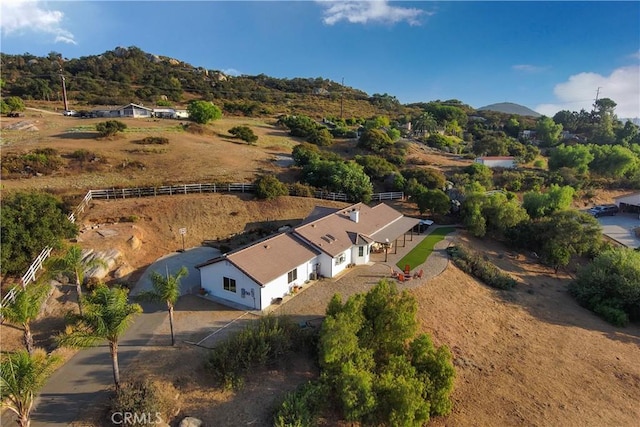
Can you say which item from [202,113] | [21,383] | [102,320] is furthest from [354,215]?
[202,113]

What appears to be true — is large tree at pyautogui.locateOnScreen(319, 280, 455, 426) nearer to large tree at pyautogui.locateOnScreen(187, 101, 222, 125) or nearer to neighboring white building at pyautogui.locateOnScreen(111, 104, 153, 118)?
large tree at pyautogui.locateOnScreen(187, 101, 222, 125)

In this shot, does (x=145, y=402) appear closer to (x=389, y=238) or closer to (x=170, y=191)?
(x=389, y=238)

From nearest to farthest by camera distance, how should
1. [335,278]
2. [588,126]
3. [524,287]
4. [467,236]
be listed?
[335,278] < [524,287] < [467,236] < [588,126]

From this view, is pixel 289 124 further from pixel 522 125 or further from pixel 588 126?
pixel 588 126

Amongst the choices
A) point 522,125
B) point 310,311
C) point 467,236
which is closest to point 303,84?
point 522,125

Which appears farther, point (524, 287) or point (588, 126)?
point (588, 126)

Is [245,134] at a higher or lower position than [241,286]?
higher

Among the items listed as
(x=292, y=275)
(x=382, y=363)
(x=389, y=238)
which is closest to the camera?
(x=382, y=363)
